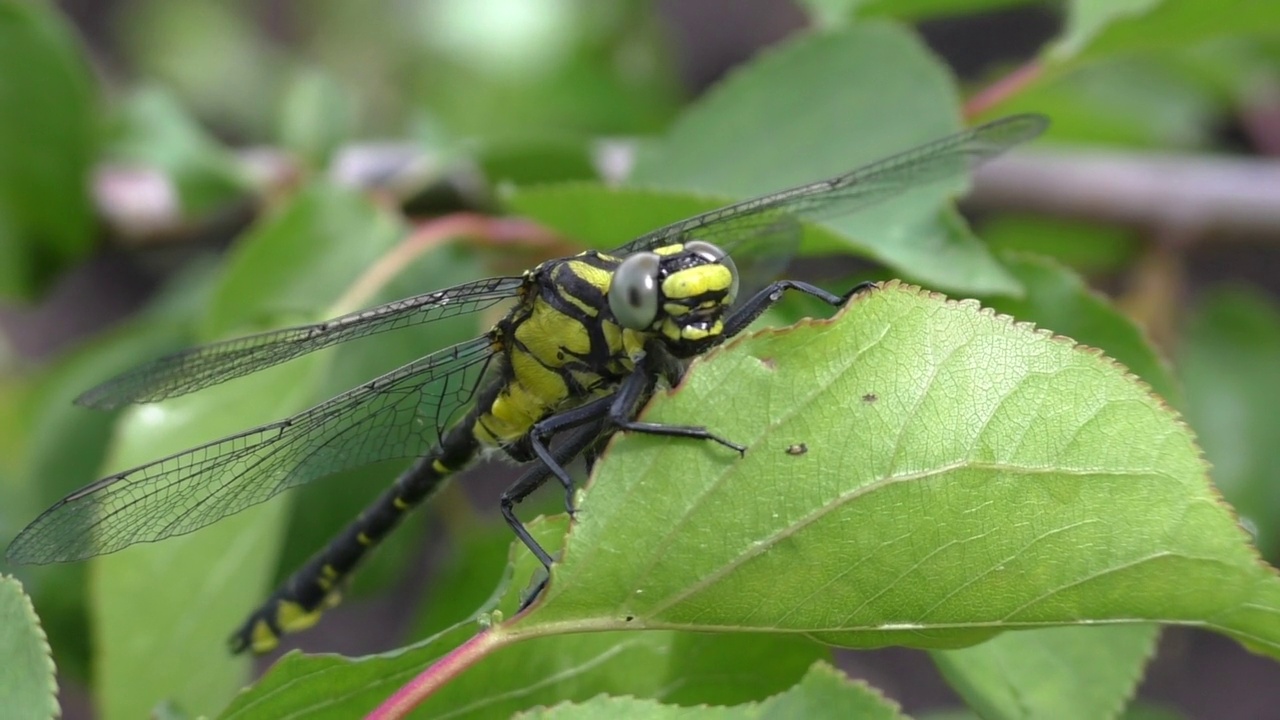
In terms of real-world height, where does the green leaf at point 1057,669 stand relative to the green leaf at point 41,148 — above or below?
below

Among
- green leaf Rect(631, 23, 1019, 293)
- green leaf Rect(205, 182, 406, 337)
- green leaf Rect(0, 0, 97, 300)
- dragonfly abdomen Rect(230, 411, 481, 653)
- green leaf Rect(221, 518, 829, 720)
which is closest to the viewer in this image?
green leaf Rect(221, 518, 829, 720)

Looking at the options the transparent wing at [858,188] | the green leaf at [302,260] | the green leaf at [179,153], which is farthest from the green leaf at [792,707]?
the green leaf at [179,153]

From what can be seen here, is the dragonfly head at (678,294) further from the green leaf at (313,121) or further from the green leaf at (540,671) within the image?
the green leaf at (313,121)

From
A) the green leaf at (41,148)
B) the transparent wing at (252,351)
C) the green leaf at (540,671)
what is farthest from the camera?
the green leaf at (41,148)

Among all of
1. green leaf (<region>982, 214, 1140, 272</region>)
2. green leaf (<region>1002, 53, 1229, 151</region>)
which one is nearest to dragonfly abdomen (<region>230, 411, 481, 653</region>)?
green leaf (<region>982, 214, 1140, 272</region>)

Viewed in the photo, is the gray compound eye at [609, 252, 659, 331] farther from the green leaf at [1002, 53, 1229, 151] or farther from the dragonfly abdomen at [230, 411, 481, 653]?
the green leaf at [1002, 53, 1229, 151]

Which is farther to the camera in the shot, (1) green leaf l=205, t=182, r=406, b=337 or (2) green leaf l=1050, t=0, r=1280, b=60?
(1) green leaf l=205, t=182, r=406, b=337
